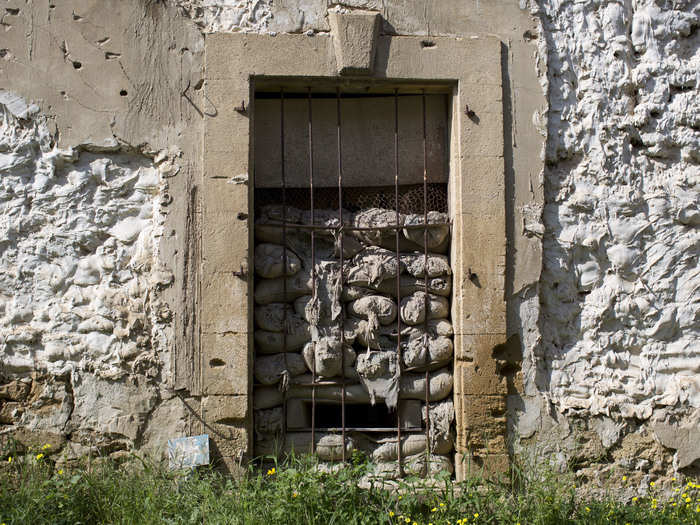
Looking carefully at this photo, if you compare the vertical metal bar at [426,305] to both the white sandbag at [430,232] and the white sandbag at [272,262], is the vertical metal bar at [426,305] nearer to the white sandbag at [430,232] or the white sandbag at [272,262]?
the white sandbag at [430,232]

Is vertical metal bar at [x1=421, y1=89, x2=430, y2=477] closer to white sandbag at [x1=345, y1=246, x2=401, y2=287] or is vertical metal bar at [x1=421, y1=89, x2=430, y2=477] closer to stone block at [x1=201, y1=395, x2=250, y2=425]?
white sandbag at [x1=345, y1=246, x2=401, y2=287]

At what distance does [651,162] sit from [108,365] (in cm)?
346

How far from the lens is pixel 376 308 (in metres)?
4.12

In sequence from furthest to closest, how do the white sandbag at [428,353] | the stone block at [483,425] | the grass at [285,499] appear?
the white sandbag at [428,353], the stone block at [483,425], the grass at [285,499]

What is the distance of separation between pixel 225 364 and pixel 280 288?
56 cm

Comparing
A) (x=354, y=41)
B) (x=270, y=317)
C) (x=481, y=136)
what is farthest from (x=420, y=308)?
(x=354, y=41)

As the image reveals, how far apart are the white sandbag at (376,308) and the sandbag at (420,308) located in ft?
0.26

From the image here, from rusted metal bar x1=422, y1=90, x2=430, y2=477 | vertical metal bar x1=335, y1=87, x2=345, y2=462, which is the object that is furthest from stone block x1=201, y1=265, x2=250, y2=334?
rusted metal bar x1=422, y1=90, x2=430, y2=477

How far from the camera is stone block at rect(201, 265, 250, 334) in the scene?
3.92 meters

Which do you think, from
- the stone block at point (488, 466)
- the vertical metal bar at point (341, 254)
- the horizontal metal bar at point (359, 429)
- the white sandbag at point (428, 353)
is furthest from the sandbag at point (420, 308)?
the stone block at point (488, 466)

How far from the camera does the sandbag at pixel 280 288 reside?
13.4 feet

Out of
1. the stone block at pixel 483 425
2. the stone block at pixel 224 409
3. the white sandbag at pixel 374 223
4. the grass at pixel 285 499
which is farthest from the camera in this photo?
the white sandbag at pixel 374 223

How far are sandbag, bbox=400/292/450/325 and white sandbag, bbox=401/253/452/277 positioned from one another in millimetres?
133

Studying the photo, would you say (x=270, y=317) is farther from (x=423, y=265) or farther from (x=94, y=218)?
(x=94, y=218)
